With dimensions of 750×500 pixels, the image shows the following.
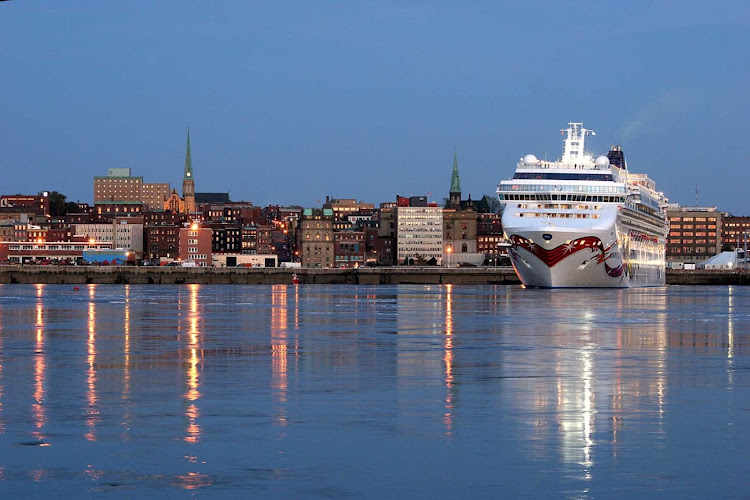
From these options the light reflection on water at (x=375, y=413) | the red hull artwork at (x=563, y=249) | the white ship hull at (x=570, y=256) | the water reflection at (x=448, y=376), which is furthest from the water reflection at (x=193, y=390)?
the red hull artwork at (x=563, y=249)

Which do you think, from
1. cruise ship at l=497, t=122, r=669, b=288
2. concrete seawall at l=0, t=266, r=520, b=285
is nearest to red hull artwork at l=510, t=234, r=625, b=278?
cruise ship at l=497, t=122, r=669, b=288

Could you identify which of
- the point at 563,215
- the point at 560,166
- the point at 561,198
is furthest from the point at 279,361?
the point at 560,166

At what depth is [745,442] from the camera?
63.9 feet

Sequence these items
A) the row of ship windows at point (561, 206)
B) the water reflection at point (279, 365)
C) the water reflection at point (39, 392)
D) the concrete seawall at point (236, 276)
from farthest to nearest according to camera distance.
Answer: the concrete seawall at point (236, 276) → the row of ship windows at point (561, 206) → the water reflection at point (279, 365) → the water reflection at point (39, 392)

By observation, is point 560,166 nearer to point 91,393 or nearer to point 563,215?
point 563,215

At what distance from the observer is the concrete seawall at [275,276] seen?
576 feet

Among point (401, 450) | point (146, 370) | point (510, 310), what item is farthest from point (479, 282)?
point (401, 450)

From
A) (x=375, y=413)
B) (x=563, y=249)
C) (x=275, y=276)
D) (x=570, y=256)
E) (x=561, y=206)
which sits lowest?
(x=275, y=276)

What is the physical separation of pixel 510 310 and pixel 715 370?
37330 mm

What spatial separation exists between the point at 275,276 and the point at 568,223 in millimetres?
81091

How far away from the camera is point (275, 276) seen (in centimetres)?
17925

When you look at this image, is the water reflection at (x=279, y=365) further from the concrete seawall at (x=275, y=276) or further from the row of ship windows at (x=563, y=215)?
the concrete seawall at (x=275, y=276)

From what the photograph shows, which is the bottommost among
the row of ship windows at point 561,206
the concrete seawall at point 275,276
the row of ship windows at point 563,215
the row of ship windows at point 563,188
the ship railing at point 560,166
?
the concrete seawall at point 275,276

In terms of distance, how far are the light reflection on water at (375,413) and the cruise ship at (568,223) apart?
5928 cm
